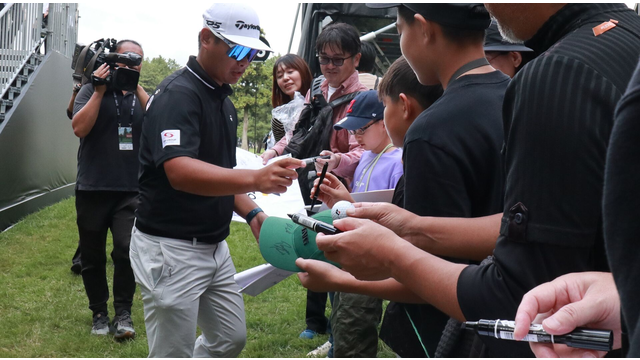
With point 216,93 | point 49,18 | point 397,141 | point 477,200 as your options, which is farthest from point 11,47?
point 477,200

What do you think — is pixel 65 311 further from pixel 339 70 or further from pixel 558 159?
pixel 558 159

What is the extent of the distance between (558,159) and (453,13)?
0.87m

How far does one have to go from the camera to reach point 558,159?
1.18 metres

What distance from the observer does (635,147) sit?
62cm

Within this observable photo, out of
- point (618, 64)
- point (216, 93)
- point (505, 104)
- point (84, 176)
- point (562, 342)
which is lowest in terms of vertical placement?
point (84, 176)

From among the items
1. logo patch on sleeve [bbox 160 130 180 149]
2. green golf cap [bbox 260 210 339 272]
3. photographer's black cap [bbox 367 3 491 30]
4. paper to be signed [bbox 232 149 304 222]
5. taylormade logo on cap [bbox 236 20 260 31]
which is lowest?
paper to be signed [bbox 232 149 304 222]

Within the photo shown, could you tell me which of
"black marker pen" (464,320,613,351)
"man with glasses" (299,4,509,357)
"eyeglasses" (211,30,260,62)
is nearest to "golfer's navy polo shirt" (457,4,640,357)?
"black marker pen" (464,320,613,351)

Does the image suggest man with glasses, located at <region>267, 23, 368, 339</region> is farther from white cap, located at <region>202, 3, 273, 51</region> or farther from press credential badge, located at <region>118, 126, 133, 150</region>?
press credential badge, located at <region>118, 126, 133, 150</region>

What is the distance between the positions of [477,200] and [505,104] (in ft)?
2.08

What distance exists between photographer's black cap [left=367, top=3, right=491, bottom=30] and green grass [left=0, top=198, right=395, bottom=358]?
311 centimetres

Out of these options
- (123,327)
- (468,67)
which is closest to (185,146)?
(468,67)

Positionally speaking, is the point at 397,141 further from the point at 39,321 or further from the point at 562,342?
the point at 39,321

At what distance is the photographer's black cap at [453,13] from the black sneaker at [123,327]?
413cm

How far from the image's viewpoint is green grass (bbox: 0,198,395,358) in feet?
16.3
